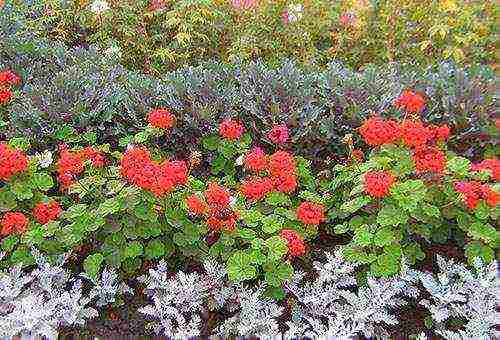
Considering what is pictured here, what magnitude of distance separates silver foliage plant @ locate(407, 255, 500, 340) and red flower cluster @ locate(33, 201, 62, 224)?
5.96 ft

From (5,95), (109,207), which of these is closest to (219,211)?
(109,207)

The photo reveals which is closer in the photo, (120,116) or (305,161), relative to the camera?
(305,161)

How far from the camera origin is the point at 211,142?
391 cm

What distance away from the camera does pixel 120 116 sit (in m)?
4.10

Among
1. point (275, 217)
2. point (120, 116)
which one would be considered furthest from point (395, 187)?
point (120, 116)

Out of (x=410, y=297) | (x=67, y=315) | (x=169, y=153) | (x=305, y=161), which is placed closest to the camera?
(x=67, y=315)

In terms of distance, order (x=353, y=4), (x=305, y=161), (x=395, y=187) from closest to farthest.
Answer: (x=395, y=187)
(x=305, y=161)
(x=353, y=4)

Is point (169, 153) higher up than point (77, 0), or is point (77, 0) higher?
point (77, 0)

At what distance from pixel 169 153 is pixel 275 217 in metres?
1.14

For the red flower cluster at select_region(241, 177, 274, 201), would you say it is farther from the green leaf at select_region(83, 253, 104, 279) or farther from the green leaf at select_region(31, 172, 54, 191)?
the green leaf at select_region(31, 172, 54, 191)

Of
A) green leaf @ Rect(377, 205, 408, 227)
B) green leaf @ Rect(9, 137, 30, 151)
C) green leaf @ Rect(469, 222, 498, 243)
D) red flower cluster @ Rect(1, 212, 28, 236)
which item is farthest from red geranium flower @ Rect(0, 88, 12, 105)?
green leaf @ Rect(469, 222, 498, 243)

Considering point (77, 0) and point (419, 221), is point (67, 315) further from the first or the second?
point (77, 0)

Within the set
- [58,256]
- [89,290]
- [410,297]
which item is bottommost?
[410,297]

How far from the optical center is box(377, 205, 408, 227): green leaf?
3086 millimetres
